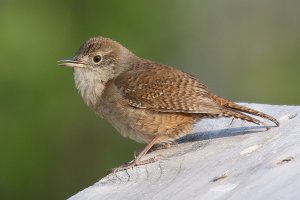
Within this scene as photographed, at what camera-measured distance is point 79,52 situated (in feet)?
22.1

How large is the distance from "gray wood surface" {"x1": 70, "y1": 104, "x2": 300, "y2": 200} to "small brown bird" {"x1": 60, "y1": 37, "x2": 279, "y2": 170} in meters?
0.29

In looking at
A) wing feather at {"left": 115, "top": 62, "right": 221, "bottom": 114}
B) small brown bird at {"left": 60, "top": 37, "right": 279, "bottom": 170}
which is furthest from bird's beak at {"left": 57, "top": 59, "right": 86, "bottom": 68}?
wing feather at {"left": 115, "top": 62, "right": 221, "bottom": 114}

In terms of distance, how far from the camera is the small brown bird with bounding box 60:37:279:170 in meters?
5.88

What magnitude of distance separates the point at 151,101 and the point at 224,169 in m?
1.60

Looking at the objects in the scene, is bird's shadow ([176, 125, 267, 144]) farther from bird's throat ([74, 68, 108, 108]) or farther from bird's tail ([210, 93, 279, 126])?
bird's throat ([74, 68, 108, 108])

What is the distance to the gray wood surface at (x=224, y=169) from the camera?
418 cm

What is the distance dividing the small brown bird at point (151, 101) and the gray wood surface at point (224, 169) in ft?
0.95

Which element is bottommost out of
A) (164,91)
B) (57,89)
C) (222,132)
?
(57,89)

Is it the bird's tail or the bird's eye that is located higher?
the bird's eye

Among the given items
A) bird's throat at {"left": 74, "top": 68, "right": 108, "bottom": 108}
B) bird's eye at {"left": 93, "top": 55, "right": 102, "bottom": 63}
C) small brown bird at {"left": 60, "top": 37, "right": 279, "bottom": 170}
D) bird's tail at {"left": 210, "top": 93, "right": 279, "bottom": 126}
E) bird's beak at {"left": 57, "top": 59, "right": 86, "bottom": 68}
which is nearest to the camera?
bird's tail at {"left": 210, "top": 93, "right": 279, "bottom": 126}

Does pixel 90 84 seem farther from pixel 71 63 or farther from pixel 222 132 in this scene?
pixel 222 132

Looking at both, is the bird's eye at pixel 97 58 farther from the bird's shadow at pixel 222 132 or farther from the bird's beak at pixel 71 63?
the bird's shadow at pixel 222 132

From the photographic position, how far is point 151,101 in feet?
20.0

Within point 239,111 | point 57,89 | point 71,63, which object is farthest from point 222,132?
point 57,89
